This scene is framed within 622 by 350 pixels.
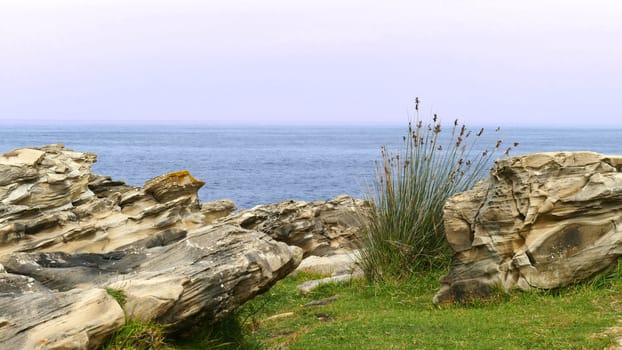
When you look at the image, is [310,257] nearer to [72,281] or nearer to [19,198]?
[19,198]

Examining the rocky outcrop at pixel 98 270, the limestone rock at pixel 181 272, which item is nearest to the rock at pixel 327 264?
the rocky outcrop at pixel 98 270

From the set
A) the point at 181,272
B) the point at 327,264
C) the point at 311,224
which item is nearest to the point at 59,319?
the point at 181,272

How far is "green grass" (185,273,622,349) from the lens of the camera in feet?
32.5

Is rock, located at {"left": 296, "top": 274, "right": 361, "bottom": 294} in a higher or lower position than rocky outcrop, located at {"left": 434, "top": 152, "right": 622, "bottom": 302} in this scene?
lower

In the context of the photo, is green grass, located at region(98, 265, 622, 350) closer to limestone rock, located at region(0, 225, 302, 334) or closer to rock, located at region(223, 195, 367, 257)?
limestone rock, located at region(0, 225, 302, 334)

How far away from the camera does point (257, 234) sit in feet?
33.3

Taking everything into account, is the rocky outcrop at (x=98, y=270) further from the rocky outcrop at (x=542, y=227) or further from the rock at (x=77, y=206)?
the rocky outcrop at (x=542, y=227)

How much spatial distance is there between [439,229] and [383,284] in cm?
143

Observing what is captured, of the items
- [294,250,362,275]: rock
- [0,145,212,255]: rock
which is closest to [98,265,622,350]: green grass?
[0,145,212,255]: rock

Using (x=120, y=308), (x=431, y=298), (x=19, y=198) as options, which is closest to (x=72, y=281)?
(x=120, y=308)

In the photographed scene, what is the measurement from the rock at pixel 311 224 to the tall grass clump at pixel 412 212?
14.6 ft

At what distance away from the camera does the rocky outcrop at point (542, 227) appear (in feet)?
39.8

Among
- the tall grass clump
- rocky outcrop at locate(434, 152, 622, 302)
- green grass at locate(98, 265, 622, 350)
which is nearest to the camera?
green grass at locate(98, 265, 622, 350)

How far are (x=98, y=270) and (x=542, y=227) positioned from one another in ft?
21.9
